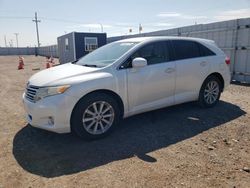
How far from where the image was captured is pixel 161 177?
9.88ft

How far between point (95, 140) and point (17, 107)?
3.27 meters

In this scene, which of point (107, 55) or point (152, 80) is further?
point (107, 55)

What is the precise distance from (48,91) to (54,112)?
1.15 ft

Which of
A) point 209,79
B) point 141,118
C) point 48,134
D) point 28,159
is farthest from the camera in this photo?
point 209,79

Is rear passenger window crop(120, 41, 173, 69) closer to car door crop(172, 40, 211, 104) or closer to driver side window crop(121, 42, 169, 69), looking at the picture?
driver side window crop(121, 42, 169, 69)

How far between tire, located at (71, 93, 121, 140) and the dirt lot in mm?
170

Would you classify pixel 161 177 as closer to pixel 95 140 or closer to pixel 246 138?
pixel 95 140

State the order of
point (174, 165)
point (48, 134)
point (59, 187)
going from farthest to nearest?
1. point (48, 134)
2. point (174, 165)
3. point (59, 187)

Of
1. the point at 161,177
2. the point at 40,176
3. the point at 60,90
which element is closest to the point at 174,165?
the point at 161,177

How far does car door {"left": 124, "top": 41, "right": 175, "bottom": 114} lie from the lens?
14.4 feet

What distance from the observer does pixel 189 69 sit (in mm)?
5129

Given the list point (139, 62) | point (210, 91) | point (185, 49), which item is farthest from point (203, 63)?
point (139, 62)

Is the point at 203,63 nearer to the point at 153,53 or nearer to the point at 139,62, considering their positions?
the point at 153,53

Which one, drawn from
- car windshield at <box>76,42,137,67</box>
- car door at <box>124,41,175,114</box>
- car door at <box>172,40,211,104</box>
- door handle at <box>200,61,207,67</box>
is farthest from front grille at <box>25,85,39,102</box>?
door handle at <box>200,61,207,67</box>
